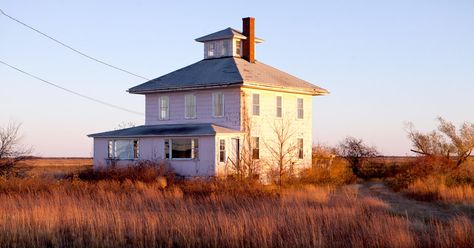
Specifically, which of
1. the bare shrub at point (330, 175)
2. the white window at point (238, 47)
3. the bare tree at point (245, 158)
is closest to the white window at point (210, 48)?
the white window at point (238, 47)

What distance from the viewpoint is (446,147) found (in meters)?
45.8

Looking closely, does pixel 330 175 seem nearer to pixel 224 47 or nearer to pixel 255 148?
pixel 255 148

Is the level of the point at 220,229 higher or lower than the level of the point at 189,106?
lower

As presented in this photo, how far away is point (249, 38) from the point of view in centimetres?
4597

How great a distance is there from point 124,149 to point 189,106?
180 inches

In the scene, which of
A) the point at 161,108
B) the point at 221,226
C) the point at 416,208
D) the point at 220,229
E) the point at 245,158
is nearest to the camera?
the point at 221,226

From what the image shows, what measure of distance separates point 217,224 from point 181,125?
2386 centimetres

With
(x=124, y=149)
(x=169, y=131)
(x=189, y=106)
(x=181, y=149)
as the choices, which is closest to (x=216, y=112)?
(x=189, y=106)

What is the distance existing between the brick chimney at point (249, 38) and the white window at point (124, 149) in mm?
9546

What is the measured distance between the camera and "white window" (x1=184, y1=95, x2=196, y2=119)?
4246 cm

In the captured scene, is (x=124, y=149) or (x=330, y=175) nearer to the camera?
(x=330, y=175)

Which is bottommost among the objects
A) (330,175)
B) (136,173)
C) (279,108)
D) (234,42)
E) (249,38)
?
(330,175)

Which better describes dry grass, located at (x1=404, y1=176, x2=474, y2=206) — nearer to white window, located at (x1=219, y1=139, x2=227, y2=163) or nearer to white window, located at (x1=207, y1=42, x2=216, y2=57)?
white window, located at (x1=219, y1=139, x2=227, y2=163)

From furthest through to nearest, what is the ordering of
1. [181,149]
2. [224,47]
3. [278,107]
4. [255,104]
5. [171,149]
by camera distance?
[224,47] < [278,107] < [255,104] < [171,149] < [181,149]
